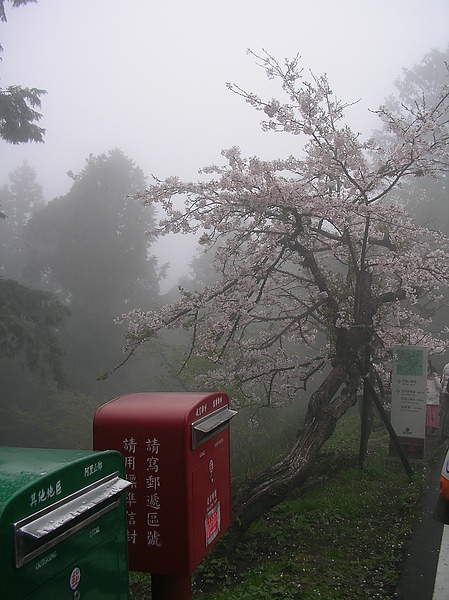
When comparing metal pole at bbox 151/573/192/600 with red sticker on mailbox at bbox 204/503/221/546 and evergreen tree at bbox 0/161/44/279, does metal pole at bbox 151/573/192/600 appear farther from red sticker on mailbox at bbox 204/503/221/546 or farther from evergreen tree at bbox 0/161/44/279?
evergreen tree at bbox 0/161/44/279

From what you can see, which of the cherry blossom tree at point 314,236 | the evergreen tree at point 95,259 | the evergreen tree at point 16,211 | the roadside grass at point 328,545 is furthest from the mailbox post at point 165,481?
the evergreen tree at point 16,211

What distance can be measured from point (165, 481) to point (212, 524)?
1.75ft

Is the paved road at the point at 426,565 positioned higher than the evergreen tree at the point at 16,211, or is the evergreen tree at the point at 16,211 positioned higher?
the evergreen tree at the point at 16,211

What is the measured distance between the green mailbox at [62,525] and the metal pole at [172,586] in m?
0.56

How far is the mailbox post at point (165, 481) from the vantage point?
2.83 meters

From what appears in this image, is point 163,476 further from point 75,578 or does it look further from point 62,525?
point 62,525

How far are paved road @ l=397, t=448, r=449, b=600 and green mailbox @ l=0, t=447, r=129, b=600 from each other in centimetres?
229

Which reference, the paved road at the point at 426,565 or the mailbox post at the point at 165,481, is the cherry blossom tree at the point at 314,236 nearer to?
the paved road at the point at 426,565

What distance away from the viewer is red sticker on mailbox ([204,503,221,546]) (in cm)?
307

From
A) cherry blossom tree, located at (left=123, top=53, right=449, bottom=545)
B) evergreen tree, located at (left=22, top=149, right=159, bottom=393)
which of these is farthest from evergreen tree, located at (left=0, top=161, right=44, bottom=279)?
cherry blossom tree, located at (left=123, top=53, right=449, bottom=545)

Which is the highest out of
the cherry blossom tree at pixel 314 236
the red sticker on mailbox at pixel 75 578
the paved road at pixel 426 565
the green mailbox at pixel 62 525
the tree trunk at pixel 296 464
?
the cherry blossom tree at pixel 314 236

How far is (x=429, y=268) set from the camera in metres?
7.66

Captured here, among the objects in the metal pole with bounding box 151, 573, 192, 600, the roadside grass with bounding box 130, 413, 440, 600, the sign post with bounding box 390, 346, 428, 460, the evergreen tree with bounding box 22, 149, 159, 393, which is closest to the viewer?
the metal pole with bounding box 151, 573, 192, 600

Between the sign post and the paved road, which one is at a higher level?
the sign post
